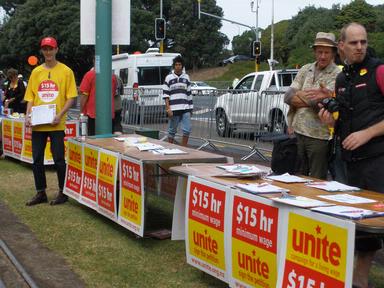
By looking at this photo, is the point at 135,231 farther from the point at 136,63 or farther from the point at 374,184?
the point at 136,63

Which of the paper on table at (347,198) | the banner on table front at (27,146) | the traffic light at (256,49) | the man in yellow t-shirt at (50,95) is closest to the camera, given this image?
the paper on table at (347,198)

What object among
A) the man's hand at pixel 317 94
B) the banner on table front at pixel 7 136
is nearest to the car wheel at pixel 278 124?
the banner on table front at pixel 7 136

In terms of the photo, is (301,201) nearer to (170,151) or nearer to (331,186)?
(331,186)

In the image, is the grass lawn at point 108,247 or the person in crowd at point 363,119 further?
the grass lawn at point 108,247

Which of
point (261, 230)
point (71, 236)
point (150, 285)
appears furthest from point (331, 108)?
point (71, 236)

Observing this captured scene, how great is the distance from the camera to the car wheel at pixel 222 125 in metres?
12.7

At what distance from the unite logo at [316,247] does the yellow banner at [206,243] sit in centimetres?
87

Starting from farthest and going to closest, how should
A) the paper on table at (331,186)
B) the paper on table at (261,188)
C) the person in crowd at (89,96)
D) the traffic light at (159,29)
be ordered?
1. the traffic light at (159,29)
2. the person in crowd at (89,96)
3. the paper on table at (331,186)
4. the paper on table at (261,188)

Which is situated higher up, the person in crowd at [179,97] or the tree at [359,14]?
the tree at [359,14]

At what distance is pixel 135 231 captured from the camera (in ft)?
19.3

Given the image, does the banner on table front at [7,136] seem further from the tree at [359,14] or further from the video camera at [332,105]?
the tree at [359,14]

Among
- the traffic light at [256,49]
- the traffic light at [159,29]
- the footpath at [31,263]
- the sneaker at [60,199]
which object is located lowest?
the footpath at [31,263]

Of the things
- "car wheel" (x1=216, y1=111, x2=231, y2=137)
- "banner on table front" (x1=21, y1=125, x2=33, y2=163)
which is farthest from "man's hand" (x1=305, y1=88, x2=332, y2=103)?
"car wheel" (x1=216, y1=111, x2=231, y2=137)

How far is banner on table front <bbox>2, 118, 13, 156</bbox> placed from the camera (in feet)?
37.8
